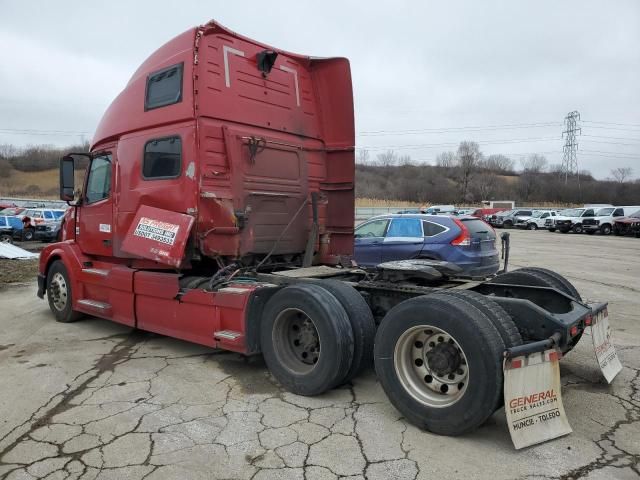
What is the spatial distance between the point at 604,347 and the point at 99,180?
631 centimetres

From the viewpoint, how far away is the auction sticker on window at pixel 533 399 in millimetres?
3248

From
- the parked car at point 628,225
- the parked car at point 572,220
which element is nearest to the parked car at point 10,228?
the parked car at point 628,225

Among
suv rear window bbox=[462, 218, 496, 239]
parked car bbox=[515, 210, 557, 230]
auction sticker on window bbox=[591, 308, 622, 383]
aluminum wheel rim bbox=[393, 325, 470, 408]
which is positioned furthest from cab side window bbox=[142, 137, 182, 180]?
parked car bbox=[515, 210, 557, 230]

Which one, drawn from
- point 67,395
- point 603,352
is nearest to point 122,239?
point 67,395

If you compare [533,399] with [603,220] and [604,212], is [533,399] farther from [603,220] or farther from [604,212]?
[604,212]

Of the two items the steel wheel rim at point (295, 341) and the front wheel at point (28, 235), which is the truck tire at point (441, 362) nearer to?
the steel wheel rim at point (295, 341)

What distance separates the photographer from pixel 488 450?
3.33m

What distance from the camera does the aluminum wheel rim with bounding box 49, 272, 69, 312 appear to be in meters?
7.28

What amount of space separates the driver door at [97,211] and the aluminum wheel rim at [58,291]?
63 centimetres

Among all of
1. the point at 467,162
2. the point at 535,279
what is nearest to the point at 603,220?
the point at 535,279

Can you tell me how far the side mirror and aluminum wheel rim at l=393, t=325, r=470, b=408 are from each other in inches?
217

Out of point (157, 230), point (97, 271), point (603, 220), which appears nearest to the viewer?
point (157, 230)

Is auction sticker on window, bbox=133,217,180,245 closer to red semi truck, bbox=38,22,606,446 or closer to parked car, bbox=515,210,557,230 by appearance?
red semi truck, bbox=38,22,606,446

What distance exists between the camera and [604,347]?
4438mm
